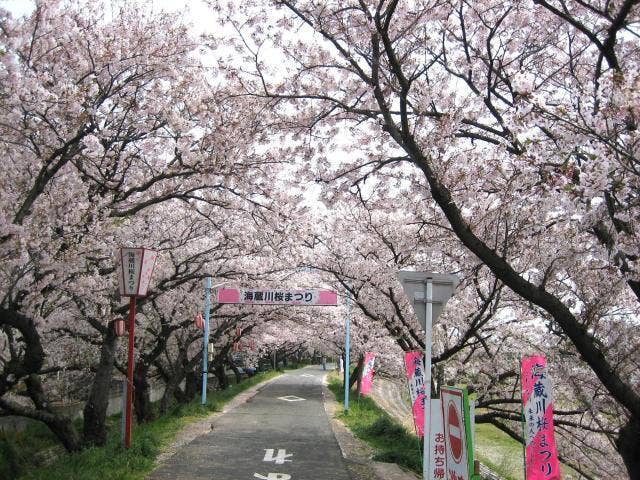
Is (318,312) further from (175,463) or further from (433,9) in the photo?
(433,9)

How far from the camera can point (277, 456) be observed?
34.1ft

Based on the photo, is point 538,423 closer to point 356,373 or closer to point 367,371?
point 367,371

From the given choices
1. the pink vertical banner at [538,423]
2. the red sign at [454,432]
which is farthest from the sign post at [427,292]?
the pink vertical banner at [538,423]

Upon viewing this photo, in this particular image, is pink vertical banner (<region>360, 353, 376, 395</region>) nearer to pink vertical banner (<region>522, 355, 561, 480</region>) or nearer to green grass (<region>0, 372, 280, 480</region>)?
green grass (<region>0, 372, 280, 480</region>)

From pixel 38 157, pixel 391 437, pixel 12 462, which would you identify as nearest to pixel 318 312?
pixel 391 437

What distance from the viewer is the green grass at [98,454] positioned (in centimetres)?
771

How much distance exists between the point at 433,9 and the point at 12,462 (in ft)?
41.0

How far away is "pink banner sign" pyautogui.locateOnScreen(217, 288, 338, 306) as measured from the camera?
16.9 meters

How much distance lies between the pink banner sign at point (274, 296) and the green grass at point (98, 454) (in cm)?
352

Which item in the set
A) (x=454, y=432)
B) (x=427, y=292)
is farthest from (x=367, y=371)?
(x=454, y=432)

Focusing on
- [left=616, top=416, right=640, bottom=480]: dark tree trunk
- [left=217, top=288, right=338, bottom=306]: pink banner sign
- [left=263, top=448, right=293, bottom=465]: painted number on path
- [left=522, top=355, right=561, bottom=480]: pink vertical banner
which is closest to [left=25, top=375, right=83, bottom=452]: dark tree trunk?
[left=263, top=448, right=293, bottom=465]: painted number on path

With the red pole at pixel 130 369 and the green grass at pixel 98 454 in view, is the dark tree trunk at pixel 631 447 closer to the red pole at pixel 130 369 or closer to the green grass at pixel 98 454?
the green grass at pixel 98 454

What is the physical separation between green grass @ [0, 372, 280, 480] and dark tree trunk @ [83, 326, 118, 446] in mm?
310

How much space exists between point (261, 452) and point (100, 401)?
332 centimetres
